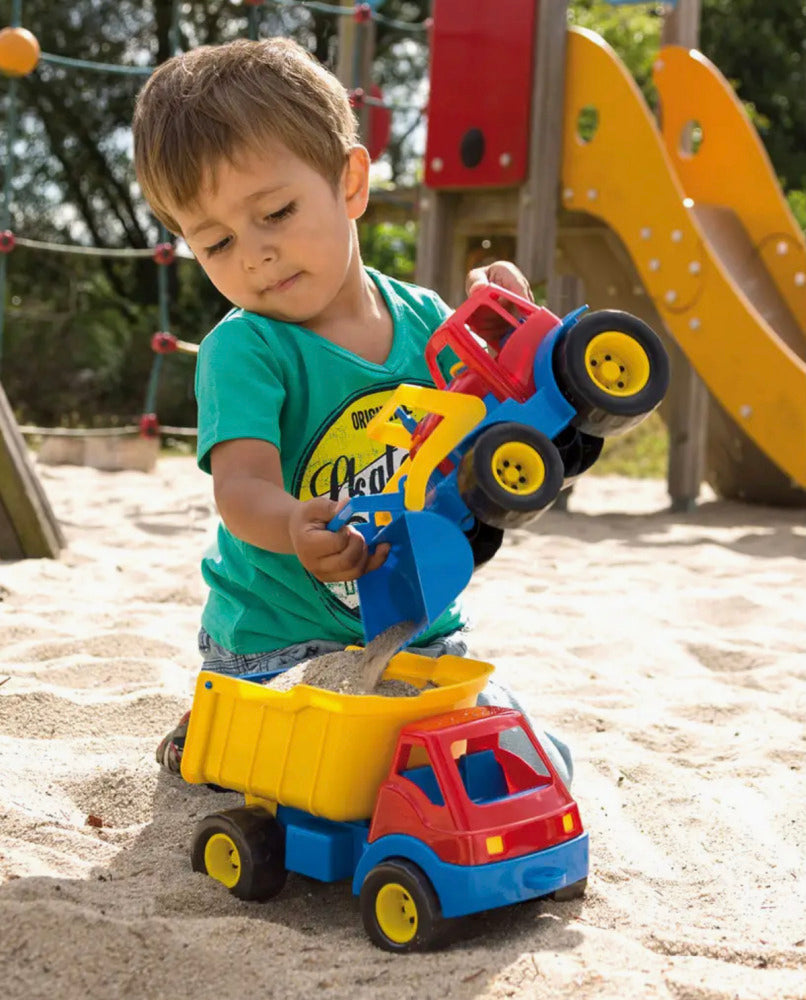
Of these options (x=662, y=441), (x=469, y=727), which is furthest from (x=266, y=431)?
(x=662, y=441)

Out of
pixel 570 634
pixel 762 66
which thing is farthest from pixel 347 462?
pixel 762 66

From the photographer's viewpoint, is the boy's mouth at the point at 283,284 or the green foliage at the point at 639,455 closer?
the boy's mouth at the point at 283,284

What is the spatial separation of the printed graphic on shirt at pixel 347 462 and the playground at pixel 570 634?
0.48 metres

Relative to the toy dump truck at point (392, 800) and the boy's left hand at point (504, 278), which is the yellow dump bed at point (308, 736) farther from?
the boy's left hand at point (504, 278)

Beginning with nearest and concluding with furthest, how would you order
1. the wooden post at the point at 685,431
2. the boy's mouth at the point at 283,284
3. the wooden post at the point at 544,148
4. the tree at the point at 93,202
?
the boy's mouth at the point at 283,284
the wooden post at the point at 544,148
the wooden post at the point at 685,431
the tree at the point at 93,202

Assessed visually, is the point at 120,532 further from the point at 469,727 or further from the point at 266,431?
the point at 469,727

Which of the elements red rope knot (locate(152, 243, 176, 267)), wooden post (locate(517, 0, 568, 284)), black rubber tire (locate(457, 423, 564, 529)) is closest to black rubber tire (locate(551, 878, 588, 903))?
black rubber tire (locate(457, 423, 564, 529))

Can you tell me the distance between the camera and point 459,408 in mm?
1472

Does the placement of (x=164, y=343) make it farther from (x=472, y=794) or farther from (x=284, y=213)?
(x=472, y=794)

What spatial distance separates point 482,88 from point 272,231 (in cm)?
359

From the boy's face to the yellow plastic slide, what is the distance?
3055mm

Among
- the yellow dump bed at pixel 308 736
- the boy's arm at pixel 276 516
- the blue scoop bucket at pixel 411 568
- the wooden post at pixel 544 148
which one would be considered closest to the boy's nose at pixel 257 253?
the boy's arm at pixel 276 516

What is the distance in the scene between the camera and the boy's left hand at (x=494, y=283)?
1701mm

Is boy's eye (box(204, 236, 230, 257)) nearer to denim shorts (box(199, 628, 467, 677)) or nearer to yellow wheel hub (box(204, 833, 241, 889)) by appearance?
denim shorts (box(199, 628, 467, 677))
